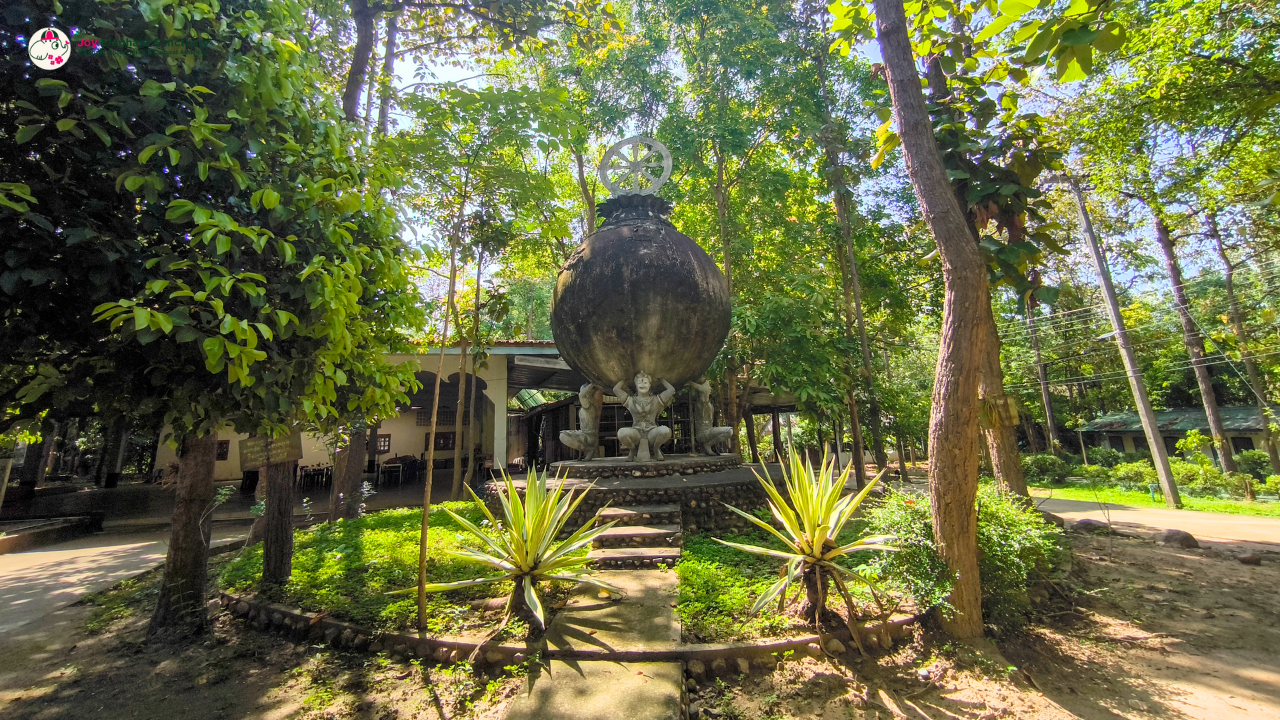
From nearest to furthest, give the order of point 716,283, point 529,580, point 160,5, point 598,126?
point 160,5
point 529,580
point 716,283
point 598,126

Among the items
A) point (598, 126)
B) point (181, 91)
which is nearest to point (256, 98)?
point (181, 91)

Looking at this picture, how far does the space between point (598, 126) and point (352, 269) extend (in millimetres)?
9582

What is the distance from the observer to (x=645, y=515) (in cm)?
527

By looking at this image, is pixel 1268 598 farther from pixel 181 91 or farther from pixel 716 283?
pixel 181 91

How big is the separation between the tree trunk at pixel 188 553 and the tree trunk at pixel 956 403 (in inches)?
208

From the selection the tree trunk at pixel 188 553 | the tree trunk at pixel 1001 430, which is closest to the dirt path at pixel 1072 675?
the tree trunk at pixel 1001 430

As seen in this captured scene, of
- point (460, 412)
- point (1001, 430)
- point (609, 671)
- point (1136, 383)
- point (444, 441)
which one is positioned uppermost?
point (1136, 383)

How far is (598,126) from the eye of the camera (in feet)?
37.2

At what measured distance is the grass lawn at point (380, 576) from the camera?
151 inches

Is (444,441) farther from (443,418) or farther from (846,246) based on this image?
(846,246)

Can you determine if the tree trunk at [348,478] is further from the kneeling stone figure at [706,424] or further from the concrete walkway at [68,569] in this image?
the kneeling stone figure at [706,424]


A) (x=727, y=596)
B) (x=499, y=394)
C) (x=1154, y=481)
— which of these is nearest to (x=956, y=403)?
(x=727, y=596)

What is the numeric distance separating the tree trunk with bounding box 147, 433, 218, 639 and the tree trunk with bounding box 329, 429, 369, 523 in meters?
4.23

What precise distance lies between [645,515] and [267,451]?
3.34 m
